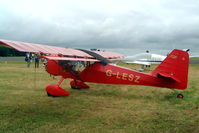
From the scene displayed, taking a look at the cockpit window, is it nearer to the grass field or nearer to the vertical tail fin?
the grass field

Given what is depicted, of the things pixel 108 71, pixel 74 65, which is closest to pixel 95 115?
pixel 108 71

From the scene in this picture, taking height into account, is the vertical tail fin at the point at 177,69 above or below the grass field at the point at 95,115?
above

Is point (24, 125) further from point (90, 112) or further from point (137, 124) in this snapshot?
point (137, 124)

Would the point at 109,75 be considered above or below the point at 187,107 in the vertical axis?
above

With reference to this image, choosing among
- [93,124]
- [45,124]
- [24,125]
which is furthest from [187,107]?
[24,125]

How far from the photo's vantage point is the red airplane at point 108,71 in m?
6.85

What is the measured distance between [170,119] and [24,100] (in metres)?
4.75

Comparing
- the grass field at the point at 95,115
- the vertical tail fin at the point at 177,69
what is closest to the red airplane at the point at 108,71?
the vertical tail fin at the point at 177,69

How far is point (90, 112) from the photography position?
5426mm

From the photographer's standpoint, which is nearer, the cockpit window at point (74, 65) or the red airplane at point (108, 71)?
the red airplane at point (108, 71)

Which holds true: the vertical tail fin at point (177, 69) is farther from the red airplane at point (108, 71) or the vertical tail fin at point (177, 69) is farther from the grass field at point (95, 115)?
the grass field at point (95, 115)

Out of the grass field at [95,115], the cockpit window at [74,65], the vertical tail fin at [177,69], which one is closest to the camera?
the grass field at [95,115]

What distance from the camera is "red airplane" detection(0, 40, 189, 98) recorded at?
270 inches

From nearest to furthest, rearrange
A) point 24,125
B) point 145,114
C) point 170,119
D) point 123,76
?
point 24,125
point 170,119
point 145,114
point 123,76
